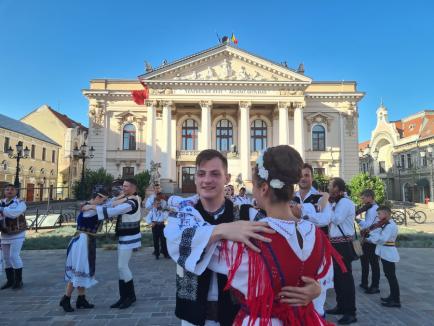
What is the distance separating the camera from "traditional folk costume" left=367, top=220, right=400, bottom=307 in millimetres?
5617

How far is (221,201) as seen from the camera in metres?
2.34

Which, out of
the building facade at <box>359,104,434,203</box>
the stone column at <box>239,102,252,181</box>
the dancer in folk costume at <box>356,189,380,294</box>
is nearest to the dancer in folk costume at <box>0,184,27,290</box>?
the dancer in folk costume at <box>356,189,380,294</box>

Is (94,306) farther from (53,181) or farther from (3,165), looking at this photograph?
(53,181)

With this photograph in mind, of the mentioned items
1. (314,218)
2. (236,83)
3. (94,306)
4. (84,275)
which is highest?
(236,83)

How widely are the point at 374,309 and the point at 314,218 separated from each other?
2.62 m

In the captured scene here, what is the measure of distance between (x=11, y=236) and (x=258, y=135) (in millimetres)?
31843

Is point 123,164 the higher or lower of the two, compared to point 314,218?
higher

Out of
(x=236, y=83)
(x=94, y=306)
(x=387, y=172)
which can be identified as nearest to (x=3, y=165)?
(x=236, y=83)

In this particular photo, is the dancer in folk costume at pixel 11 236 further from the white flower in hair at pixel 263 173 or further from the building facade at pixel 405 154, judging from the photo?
the building facade at pixel 405 154

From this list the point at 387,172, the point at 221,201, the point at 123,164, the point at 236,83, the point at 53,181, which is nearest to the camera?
the point at 221,201

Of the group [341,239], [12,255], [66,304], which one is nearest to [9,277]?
[12,255]

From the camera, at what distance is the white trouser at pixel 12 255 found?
22.1 ft

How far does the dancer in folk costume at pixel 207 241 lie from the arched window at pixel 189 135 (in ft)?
112

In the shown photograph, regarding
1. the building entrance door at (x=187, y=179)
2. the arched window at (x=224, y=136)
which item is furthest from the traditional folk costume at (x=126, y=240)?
the arched window at (x=224, y=136)
